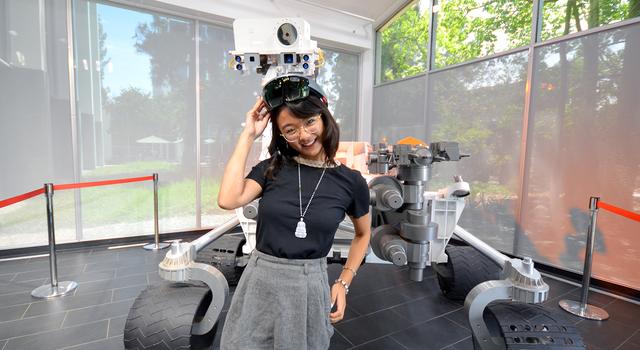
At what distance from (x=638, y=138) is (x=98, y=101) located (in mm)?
6365

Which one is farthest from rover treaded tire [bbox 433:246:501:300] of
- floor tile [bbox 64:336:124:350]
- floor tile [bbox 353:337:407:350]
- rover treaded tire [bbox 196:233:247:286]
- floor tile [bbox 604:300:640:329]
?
floor tile [bbox 64:336:124:350]

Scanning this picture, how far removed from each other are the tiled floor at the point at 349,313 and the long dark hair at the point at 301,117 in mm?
1685

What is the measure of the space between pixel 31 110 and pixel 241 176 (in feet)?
15.4

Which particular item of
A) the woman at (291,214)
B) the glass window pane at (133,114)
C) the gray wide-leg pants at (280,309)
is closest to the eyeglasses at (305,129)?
the woman at (291,214)

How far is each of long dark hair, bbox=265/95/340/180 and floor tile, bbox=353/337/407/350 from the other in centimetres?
169

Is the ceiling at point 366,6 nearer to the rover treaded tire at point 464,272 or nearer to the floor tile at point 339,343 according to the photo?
the rover treaded tire at point 464,272

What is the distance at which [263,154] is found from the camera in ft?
8.41

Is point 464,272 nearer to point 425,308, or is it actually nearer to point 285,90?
point 425,308

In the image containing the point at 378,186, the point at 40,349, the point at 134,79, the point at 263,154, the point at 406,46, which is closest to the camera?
the point at 378,186

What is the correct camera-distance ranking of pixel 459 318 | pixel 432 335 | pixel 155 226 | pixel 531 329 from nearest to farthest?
pixel 531 329
pixel 432 335
pixel 459 318
pixel 155 226

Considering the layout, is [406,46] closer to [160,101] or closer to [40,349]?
[160,101]

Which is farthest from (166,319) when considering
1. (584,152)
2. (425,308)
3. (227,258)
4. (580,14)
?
(580,14)

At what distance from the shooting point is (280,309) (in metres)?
1.06

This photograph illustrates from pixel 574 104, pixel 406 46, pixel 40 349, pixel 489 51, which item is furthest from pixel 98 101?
pixel 574 104
